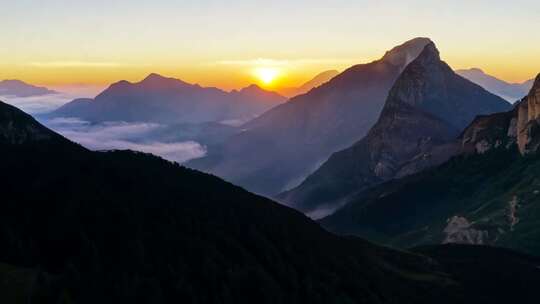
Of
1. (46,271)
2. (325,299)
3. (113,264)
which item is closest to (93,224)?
(113,264)

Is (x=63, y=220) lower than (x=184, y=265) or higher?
higher

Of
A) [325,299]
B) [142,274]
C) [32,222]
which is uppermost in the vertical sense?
[32,222]

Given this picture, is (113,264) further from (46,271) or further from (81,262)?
(46,271)

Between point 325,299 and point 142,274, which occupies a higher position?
point 142,274

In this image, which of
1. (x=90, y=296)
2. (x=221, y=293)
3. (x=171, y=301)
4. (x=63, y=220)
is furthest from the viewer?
(x=63, y=220)

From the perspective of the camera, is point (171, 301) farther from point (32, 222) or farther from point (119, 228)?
point (32, 222)

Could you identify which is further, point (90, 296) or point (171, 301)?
point (171, 301)

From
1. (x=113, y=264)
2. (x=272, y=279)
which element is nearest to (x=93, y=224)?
(x=113, y=264)

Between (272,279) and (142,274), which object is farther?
(272,279)

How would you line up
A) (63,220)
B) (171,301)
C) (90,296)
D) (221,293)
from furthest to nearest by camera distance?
(63,220) < (221,293) < (171,301) < (90,296)
